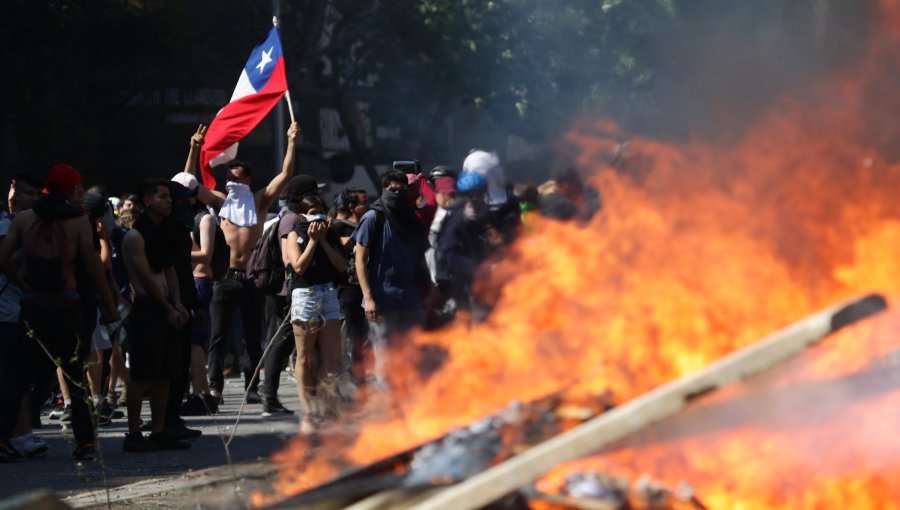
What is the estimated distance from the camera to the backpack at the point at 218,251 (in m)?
11.8

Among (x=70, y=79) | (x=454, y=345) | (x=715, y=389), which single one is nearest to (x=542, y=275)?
(x=454, y=345)

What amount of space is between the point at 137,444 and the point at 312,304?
196 cm

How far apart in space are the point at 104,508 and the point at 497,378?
2.21 meters

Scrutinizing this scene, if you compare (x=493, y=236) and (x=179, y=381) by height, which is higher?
(x=493, y=236)

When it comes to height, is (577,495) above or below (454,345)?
below

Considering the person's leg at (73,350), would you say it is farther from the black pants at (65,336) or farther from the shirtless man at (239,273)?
the shirtless man at (239,273)

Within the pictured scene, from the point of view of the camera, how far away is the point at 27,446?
9.14 m

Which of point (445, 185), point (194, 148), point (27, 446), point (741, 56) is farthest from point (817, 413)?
point (194, 148)

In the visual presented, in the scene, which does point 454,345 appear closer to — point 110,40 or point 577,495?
point 577,495

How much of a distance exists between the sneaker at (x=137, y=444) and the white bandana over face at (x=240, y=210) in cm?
298

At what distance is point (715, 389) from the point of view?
3.63 m

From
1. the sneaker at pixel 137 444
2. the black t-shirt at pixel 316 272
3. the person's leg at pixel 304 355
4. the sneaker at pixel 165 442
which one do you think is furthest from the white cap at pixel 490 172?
the sneaker at pixel 137 444

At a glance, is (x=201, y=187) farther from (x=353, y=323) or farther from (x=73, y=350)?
(x=73, y=350)

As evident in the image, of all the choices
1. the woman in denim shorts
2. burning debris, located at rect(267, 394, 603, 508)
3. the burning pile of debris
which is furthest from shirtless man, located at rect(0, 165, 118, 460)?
the burning pile of debris
